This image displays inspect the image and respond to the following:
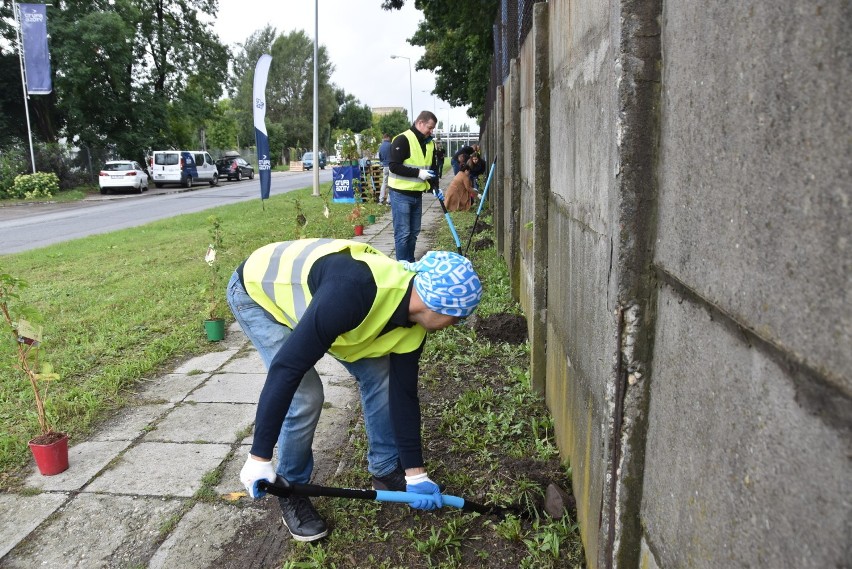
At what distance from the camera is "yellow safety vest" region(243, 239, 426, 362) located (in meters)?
2.42

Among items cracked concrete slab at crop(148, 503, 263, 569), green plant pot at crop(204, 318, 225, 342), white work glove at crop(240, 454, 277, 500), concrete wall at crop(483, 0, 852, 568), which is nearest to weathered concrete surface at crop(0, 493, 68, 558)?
cracked concrete slab at crop(148, 503, 263, 569)

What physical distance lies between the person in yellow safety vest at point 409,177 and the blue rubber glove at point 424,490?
445cm

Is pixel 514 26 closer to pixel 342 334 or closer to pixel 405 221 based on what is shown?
pixel 405 221

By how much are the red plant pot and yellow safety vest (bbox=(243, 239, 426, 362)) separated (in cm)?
141

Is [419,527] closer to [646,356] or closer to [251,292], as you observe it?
[251,292]

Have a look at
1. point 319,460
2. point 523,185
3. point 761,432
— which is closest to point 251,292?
point 319,460

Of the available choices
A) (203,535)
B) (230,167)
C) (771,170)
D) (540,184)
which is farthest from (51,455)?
(230,167)

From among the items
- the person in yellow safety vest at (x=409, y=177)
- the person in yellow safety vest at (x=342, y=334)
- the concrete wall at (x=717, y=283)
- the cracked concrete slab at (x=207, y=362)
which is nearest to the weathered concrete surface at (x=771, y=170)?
the concrete wall at (x=717, y=283)

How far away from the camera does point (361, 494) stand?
252 cm

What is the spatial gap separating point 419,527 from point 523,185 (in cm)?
340

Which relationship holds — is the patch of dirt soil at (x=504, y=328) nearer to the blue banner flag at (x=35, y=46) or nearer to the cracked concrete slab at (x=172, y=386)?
the cracked concrete slab at (x=172, y=386)

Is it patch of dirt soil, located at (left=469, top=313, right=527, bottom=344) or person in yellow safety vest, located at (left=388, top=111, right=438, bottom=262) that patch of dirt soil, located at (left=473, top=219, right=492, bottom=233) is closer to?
person in yellow safety vest, located at (left=388, top=111, right=438, bottom=262)

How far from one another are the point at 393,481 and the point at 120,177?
2671cm

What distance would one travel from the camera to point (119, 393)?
438 centimetres
